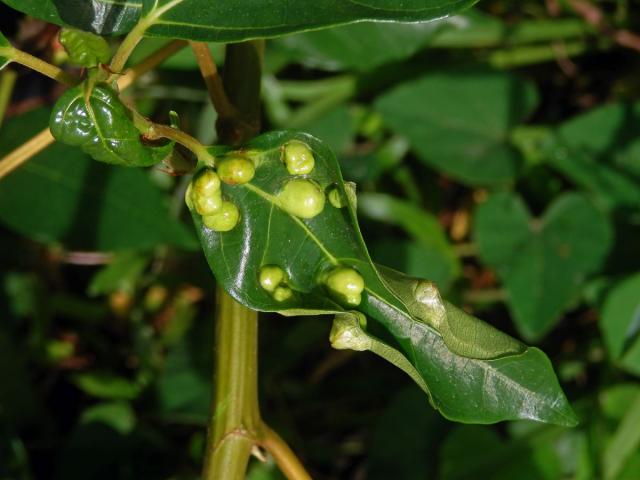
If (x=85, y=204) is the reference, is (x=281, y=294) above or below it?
above

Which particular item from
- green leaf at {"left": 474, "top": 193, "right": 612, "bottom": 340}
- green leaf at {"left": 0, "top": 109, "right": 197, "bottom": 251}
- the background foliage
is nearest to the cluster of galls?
green leaf at {"left": 0, "top": 109, "right": 197, "bottom": 251}

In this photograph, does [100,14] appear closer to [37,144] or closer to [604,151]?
[37,144]

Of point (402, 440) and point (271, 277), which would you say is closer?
point (271, 277)

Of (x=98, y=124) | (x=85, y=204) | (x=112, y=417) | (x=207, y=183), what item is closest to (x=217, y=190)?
(x=207, y=183)

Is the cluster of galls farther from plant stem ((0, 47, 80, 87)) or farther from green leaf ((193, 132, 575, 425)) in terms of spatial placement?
plant stem ((0, 47, 80, 87))

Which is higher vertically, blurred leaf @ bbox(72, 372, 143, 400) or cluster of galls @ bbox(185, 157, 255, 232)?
cluster of galls @ bbox(185, 157, 255, 232)

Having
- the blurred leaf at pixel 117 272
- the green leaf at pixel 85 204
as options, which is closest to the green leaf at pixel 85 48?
the green leaf at pixel 85 204
